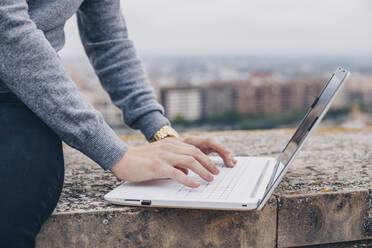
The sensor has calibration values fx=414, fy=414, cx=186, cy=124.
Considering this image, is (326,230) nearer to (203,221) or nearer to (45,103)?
(203,221)

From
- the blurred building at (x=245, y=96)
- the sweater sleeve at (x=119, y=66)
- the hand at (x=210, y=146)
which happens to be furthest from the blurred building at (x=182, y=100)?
the hand at (x=210, y=146)

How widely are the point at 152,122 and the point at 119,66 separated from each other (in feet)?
0.68

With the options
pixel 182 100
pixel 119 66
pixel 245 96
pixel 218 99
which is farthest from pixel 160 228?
pixel 245 96

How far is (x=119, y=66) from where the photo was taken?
50.3 inches

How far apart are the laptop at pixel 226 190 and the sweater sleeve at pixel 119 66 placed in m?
0.28

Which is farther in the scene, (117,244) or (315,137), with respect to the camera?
(315,137)

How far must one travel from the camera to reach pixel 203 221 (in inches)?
36.8

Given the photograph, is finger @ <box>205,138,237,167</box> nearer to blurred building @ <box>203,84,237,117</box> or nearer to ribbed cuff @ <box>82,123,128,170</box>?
ribbed cuff @ <box>82,123,128,170</box>

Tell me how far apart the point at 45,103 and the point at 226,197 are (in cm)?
41

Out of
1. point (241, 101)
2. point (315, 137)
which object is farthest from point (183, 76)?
point (315, 137)

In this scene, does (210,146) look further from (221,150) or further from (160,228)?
(160,228)

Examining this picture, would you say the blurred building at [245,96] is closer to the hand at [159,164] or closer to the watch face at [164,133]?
the watch face at [164,133]

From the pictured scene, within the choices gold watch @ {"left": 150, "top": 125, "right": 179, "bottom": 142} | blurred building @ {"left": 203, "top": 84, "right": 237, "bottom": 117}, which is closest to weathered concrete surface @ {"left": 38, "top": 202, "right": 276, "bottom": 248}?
gold watch @ {"left": 150, "top": 125, "right": 179, "bottom": 142}

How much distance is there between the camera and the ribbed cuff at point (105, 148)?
850 mm
